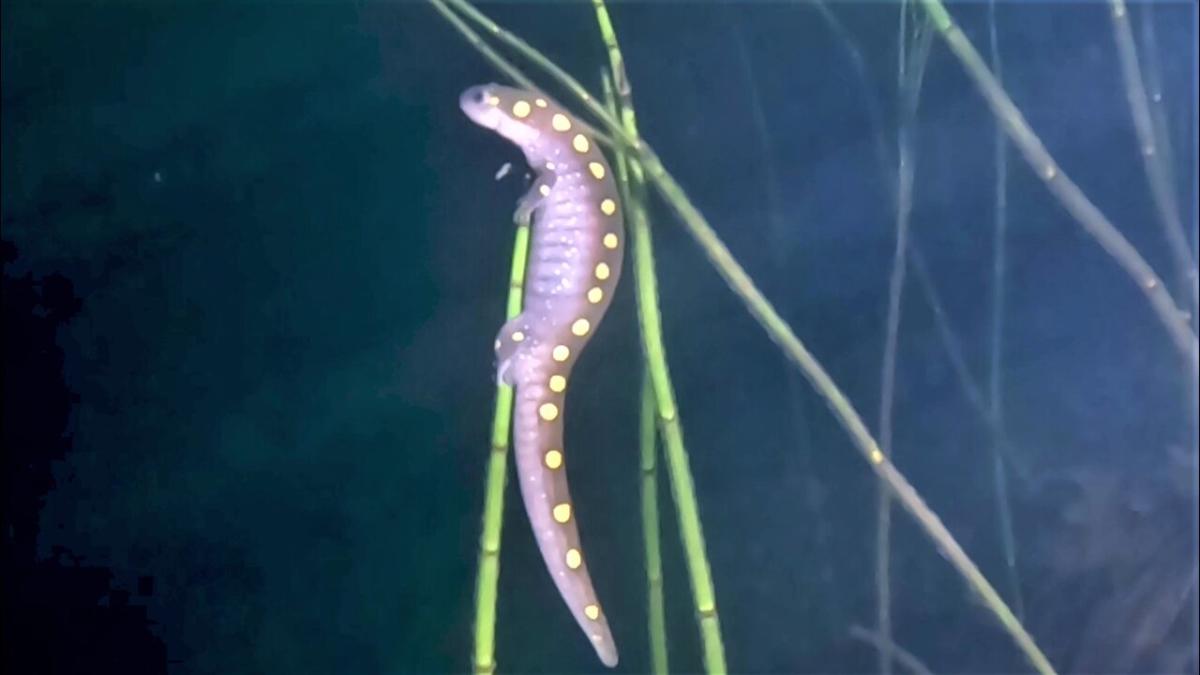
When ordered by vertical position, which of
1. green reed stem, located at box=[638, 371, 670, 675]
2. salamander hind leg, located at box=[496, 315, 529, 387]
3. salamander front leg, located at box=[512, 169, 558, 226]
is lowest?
green reed stem, located at box=[638, 371, 670, 675]

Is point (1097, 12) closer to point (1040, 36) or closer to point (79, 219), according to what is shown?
point (1040, 36)

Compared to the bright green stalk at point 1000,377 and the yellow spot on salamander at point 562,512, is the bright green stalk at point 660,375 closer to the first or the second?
the yellow spot on salamander at point 562,512

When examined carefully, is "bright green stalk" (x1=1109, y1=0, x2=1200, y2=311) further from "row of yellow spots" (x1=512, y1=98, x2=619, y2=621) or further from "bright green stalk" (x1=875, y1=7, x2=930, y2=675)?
"row of yellow spots" (x1=512, y1=98, x2=619, y2=621)

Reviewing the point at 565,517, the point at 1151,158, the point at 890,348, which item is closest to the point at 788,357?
the point at 890,348

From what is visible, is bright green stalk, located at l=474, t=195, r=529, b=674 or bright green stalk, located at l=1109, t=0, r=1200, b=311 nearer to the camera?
bright green stalk, located at l=474, t=195, r=529, b=674

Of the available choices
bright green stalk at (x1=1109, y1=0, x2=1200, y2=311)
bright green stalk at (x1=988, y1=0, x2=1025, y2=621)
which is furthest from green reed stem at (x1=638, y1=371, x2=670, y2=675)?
bright green stalk at (x1=1109, y1=0, x2=1200, y2=311)

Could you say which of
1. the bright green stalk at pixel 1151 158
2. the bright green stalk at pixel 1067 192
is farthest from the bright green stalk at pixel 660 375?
the bright green stalk at pixel 1151 158

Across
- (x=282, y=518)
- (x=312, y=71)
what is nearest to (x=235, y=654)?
(x=282, y=518)
